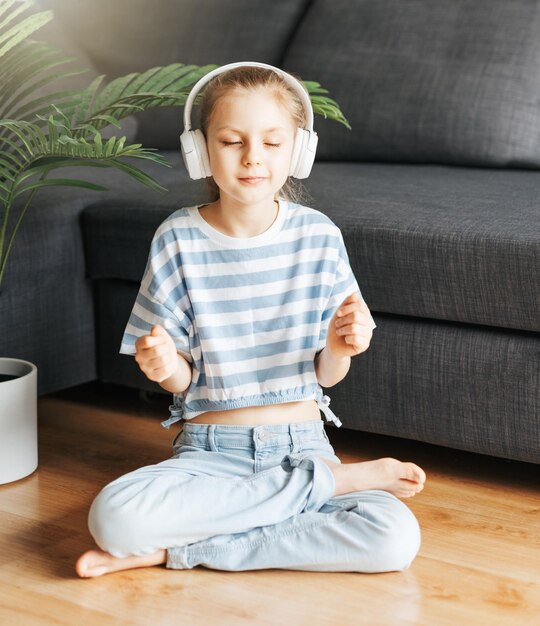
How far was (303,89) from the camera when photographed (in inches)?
52.2

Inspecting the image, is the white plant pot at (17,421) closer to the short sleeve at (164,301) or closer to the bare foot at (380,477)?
the short sleeve at (164,301)

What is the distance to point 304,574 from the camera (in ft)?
4.19

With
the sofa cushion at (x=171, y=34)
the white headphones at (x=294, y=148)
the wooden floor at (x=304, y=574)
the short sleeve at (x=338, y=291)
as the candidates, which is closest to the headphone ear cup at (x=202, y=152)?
the white headphones at (x=294, y=148)

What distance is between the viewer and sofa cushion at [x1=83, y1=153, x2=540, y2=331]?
56.8 inches

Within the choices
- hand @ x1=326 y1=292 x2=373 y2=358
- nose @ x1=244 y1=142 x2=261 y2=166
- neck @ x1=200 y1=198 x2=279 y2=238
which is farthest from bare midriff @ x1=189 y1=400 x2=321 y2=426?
nose @ x1=244 y1=142 x2=261 y2=166

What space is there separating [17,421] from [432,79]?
111cm

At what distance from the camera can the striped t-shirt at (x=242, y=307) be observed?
1.41m

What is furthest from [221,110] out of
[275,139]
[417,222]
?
[417,222]

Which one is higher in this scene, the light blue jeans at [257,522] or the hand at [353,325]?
the hand at [353,325]

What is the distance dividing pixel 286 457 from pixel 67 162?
0.57 metres

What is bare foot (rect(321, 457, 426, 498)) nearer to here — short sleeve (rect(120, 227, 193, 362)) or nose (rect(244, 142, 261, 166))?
short sleeve (rect(120, 227, 193, 362))

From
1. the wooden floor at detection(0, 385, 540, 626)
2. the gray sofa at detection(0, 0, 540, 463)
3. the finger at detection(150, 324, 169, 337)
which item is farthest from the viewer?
the gray sofa at detection(0, 0, 540, 463)

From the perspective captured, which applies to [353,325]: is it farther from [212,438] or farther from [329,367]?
[212,438]

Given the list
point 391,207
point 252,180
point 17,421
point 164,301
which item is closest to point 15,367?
point 17,421
